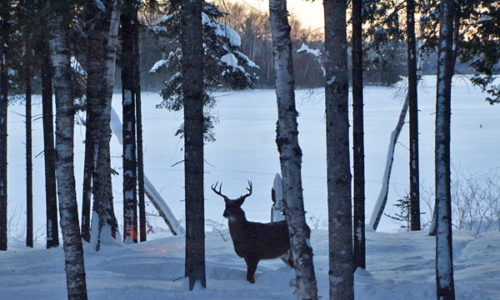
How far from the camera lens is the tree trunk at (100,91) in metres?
11.2

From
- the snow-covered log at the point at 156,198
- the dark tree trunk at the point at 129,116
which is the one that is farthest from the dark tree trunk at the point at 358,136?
the snow-covered log at the point at 156,198

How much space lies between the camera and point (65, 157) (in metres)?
7.04

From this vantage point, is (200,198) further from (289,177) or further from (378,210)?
(378,210)

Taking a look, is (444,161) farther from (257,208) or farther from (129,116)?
(257,208)

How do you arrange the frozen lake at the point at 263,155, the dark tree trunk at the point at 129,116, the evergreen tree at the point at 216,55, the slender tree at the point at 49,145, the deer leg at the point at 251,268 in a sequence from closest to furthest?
the deer leg at the point at 251,268 → the dark tree trunk at the point at 129,116 → the slender tree at the point at 49,145 → the evergreen tree at the point at 216,55 → the frozen lake at the point at 263,155

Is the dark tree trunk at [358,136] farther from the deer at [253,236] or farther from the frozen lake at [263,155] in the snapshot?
the frozen lake at [263,155]

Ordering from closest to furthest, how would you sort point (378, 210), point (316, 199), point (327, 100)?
point (327, 100), point (378, 210), point (316, 199)

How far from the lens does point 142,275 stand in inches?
376

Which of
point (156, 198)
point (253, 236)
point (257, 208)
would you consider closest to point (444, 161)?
point (253, 236)

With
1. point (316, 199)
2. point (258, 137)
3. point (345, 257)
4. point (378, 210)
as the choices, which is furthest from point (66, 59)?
point (258, 137)

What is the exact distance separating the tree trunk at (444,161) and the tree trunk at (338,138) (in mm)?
2532

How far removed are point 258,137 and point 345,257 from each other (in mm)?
37557

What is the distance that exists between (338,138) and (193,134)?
295cm

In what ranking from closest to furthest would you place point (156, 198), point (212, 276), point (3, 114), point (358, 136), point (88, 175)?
point (212, 276) → point (358, 136) → point (88, 175) → point (3, 114) → point (156, 198)
